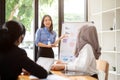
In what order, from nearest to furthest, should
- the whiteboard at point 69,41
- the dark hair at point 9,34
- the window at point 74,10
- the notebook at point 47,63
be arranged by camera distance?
the dark hair at point 9,34
the notebook at point 47,63
the whiteboard at point 69,41
the window at point 74,10

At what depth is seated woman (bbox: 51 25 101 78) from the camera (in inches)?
83.4

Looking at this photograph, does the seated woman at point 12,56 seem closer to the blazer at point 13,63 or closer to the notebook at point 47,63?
the blazer at point 13,63

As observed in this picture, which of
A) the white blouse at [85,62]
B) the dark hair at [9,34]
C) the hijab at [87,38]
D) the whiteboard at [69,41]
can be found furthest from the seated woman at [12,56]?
the whiteboard at [69,41]

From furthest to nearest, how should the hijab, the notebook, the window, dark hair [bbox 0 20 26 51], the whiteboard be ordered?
the window, the whiteboard, the hijab, the notebook, dark hair [bbox 0 20 26 51]

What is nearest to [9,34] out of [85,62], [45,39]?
[85,62]

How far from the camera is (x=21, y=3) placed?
5137 mm

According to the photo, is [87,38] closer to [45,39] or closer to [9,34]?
[9,34]

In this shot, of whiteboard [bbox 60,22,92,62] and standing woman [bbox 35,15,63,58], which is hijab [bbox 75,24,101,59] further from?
whiteboard [bbox 60,22,92,62]

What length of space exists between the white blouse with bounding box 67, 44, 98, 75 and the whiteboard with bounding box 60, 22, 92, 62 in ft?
8.11

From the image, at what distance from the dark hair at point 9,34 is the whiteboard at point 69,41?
3166 mm

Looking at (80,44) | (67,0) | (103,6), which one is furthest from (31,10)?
(80,44)

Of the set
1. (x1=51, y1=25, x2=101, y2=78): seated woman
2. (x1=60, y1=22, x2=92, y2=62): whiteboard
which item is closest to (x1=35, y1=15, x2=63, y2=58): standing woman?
(x1=60, y1=22, x2=92, y2=62): whiteboard

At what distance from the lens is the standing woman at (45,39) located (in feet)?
14.5

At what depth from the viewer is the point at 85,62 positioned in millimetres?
2098
